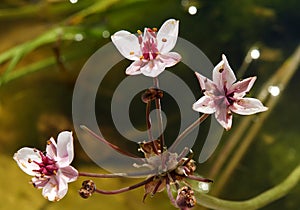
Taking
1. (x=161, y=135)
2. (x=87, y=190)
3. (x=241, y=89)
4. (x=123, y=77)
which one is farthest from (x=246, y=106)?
(x=123, y=77)

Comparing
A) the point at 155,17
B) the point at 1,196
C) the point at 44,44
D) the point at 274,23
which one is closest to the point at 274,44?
the point at 274,23

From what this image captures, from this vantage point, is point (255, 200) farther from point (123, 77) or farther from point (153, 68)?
point (123, 77)

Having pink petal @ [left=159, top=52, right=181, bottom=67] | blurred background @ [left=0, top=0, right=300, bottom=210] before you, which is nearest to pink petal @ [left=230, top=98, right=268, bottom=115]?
pink petal @ [left=159, top=52, right=181, bottom=67]

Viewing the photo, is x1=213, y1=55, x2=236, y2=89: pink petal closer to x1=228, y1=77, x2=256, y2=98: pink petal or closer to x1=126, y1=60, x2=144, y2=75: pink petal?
x1=228, y1=77, x2=256, y2=98: pink petal

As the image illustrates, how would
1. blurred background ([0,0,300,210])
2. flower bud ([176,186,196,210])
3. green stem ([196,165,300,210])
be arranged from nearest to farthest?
1. flower bud ([176,186,196,210])
2. green stem ([196,165,300,210])
3. blurred background ([0,0,300,210])

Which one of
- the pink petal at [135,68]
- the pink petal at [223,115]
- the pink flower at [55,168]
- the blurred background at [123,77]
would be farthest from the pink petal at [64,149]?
the blurred background at [123,77]

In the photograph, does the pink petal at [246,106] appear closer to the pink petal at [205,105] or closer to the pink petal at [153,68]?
the pink petal at [205,105]

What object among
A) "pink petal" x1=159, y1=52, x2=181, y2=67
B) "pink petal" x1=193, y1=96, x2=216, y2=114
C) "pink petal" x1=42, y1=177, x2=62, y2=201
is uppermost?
"pink petal" x1=159, y1=52, x2=181, y2=67

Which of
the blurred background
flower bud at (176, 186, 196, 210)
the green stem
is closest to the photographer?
flower bud at (176, 186, 196, 210)

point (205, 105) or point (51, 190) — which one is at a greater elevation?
point (205, 105)
